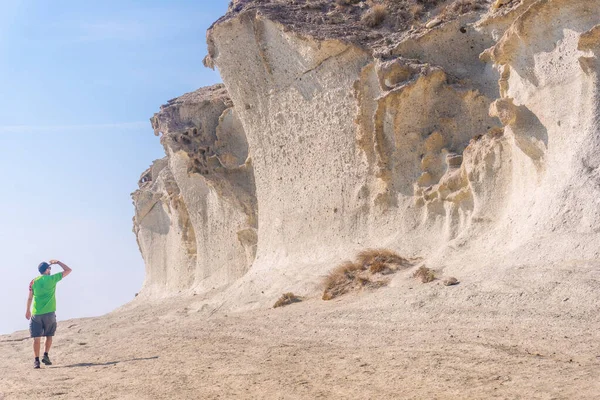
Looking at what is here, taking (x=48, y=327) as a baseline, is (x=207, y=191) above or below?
above

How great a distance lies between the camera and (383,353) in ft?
17.1

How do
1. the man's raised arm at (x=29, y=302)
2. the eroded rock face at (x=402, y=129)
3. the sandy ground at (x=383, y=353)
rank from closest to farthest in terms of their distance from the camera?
the sandy ground at (x=383, y=353) < the eroded rock face at (x=402, y=129) < the man's raised arm at (x=29, y=302)

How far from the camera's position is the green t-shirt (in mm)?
7305

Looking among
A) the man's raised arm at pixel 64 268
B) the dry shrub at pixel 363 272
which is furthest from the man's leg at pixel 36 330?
the dry shrub at pixel 363 272

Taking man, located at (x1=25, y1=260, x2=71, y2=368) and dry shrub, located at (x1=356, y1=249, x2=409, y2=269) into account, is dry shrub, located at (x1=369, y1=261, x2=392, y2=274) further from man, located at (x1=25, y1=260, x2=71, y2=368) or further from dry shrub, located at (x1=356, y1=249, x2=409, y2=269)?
man, located at (x1=25, y1=260, x2=71, y2=368)

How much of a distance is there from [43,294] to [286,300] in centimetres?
323

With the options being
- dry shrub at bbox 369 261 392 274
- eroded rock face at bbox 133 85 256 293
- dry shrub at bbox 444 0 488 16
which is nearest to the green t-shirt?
dry shrub at bbox 369 261 392 274

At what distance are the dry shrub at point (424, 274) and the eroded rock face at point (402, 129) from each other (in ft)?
2.32

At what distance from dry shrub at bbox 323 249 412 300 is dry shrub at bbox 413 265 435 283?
50cm

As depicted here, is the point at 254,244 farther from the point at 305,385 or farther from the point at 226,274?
the point at 305,385

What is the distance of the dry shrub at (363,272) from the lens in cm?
843

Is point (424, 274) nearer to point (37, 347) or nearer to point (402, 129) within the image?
point (402, 129)

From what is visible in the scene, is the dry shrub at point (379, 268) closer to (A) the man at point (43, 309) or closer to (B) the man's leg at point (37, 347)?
(A) the man at point (43, 309)

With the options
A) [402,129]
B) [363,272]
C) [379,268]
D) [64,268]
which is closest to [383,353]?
[379,268]
